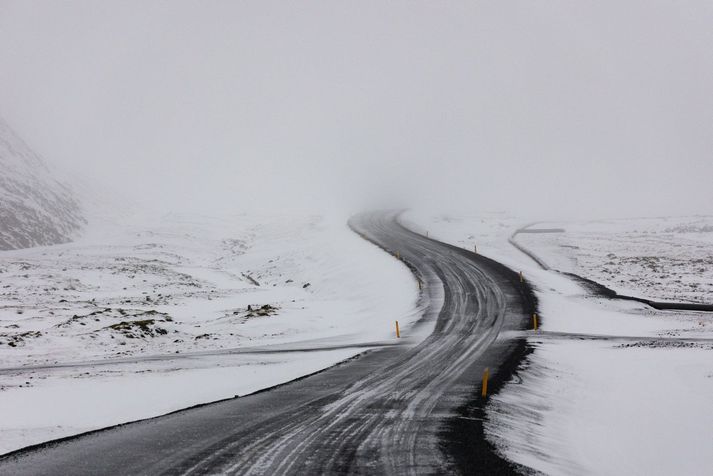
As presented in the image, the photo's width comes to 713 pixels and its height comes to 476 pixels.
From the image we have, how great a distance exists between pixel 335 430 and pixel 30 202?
231 feet

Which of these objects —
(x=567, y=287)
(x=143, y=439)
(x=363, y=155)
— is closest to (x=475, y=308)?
(x=567, y=287)

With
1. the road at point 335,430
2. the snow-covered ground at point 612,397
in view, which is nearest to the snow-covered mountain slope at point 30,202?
the road at point 335,430

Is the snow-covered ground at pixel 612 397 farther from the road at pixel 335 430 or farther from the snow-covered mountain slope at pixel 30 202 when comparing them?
the snow-covered mountain slope at pixel 30 202

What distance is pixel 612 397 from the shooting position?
47.9 feet

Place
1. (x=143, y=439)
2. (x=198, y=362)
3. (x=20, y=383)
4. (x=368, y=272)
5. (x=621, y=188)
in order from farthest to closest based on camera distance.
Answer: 1. (x=621, y=188)
2. (x=368, y=272)
3. (x=198, y=362)
4. (x=20, y=383)
5. (x=143, y=439)

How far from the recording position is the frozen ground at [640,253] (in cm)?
3656

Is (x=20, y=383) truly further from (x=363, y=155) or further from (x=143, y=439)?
(x=363, y=155)

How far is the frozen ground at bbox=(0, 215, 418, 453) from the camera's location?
1466cm

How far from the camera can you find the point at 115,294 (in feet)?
115

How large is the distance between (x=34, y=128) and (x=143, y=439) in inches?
5350

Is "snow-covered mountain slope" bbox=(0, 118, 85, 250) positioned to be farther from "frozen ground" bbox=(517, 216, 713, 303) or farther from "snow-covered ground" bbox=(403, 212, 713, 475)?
"frozen ground" bbox=(517, 216, 713, 303)

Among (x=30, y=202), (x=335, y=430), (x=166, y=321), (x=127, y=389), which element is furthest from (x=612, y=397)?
(x=30, y=202)

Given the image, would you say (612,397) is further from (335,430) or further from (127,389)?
(127,389)

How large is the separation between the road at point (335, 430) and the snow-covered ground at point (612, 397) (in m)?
1.02
